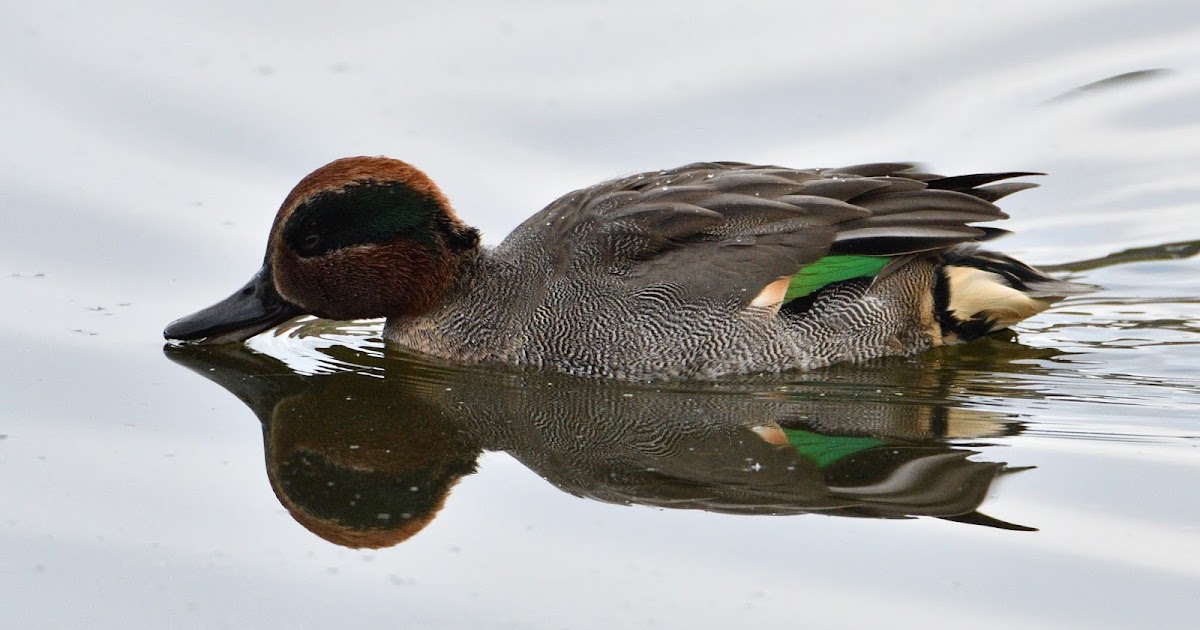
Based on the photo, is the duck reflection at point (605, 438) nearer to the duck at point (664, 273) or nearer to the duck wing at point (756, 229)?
the duck at point (664, 273)

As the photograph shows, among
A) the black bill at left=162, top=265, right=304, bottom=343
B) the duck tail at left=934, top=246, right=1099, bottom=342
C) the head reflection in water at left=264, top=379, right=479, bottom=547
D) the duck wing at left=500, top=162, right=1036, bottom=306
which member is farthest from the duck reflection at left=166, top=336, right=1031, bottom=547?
the duck wing at left=500, top=162, right=1036, bottom=306

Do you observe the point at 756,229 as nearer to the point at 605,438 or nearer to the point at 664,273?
the point at 664,273

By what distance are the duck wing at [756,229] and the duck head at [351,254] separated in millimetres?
663

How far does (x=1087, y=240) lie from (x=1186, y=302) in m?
1.10

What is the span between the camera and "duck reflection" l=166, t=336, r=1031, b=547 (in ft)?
19.9

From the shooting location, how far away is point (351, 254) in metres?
7.92

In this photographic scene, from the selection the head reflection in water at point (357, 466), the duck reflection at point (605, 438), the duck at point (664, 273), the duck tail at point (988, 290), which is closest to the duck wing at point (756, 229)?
the duck at point (664, 273)

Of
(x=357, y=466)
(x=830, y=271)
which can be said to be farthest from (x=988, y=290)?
(x=357, y=466)

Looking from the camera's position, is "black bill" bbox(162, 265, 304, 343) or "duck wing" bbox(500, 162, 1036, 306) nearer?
"duck wing" bbox(500, 162, 1036, 306)

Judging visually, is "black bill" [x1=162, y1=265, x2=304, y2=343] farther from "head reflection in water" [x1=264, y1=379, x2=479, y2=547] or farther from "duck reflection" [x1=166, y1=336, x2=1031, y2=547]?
"head reflection in water" [x1=264, y1=379, x2=479, y2=547]

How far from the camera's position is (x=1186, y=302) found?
28.0ft

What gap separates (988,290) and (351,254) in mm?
3121

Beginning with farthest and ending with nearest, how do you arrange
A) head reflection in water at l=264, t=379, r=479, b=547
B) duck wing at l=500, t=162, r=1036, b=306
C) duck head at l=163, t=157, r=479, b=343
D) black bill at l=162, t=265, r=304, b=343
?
black bill at l=162, t=265, r=304, b=343 < duck head at l=163, t=157, r=479, b=343 < duck wing at l=500, t=162, r=1036, b=306 < head reflection in water at l=264, t=379, r=479, b=547

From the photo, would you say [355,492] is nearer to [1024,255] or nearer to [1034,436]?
[1034,436]
